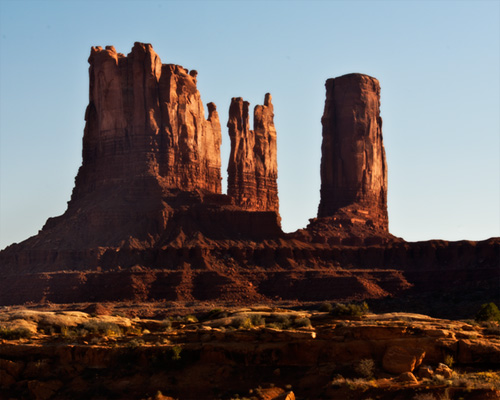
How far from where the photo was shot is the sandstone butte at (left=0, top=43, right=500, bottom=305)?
100 meters

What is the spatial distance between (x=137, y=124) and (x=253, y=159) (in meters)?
27.3

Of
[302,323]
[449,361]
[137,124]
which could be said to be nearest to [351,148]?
[137,124]

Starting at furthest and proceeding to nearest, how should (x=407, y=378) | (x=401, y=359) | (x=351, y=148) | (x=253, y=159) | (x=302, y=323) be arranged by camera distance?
(x=253, y=159) → (x=351, y=148) → (x=302, y=323) → (x=401, y=359) → (x=407, y=378)

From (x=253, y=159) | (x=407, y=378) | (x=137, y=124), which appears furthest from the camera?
(x=253, y=159)

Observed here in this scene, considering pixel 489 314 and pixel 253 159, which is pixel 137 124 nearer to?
pixel 253 159

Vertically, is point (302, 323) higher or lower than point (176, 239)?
lower

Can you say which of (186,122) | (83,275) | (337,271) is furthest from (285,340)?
(186,122)

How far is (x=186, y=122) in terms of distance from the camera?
388 ft

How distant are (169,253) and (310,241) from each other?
21.3 meters

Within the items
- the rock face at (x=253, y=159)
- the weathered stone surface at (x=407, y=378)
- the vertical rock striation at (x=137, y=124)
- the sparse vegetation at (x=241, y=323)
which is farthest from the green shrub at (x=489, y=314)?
the rock face at (x=253, y=159)

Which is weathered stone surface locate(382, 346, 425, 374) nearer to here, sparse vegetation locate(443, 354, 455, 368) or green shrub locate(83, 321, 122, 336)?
sparse vegetation locate(443, 354, 455, 368)

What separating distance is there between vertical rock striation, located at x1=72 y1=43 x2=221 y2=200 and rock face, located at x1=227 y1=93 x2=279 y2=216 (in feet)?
56.7

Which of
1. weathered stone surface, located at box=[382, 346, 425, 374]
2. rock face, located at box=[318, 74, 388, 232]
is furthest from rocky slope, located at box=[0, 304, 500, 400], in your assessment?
rock face, located at box=[318, 74, 388, 232]

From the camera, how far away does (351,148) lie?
5492 inches
